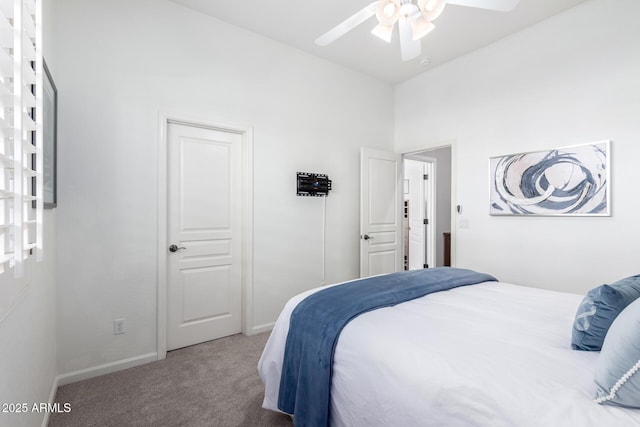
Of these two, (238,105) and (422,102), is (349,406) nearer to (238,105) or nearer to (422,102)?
(238,105)

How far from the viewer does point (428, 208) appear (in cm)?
559

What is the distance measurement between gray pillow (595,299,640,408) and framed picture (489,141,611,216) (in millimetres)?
2212

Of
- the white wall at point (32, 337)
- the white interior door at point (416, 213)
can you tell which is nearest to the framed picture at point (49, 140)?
the white wall at point (32, 337)

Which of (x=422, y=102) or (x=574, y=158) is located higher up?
(x=422, y=102)

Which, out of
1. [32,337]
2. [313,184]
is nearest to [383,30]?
[313,184]

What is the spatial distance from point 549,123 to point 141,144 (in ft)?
12.0

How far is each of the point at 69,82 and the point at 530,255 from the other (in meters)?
4.19

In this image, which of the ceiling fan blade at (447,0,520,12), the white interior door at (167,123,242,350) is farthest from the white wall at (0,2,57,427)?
the ceiling fan blade at (447,0,520,12)

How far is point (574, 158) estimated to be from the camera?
2789 mm

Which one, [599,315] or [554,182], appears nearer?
[599,315]

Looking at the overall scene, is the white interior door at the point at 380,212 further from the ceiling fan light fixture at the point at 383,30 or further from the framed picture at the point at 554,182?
the ceiling fan light fixture at the point at 383,30

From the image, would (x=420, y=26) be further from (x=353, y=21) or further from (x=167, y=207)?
(x=167, y=207)

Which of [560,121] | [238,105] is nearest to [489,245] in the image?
[560,121]

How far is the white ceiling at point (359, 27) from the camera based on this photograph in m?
2.78
